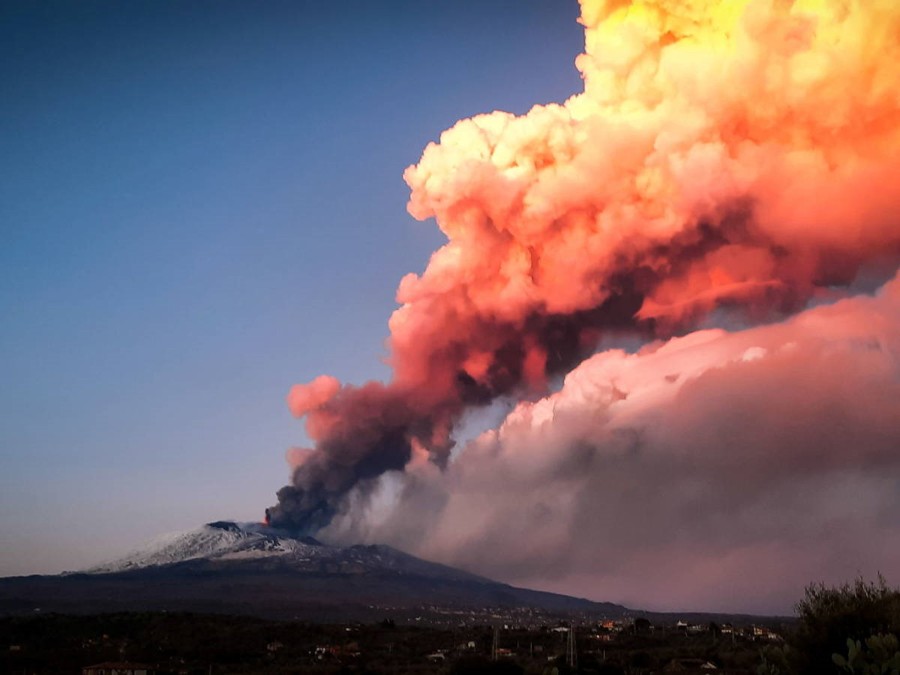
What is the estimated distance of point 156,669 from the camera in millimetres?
46812

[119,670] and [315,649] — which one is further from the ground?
[315,649]

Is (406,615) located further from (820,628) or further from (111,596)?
(820,628)

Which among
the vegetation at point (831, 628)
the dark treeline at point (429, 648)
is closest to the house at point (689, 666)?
the dark treeline at point (429, 648)

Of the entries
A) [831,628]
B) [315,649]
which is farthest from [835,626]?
[315,649]

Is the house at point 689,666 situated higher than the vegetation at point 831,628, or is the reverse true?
the vegetation at point 831,628

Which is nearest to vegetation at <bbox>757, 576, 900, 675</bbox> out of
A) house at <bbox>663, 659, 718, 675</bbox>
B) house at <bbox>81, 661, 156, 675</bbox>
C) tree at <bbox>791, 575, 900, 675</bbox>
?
tree at <bbox>791, 575, 900, 675</bbox>

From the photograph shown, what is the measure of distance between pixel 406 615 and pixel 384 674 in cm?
9996

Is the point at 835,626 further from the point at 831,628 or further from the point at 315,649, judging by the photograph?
the point at 315,649

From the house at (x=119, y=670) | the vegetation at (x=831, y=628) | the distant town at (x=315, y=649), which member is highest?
the vegetation at (x=831, y=628)

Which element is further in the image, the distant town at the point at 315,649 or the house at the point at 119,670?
the distant town at the point at 315,649

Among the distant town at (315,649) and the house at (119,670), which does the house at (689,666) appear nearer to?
the distant town at (315,649)

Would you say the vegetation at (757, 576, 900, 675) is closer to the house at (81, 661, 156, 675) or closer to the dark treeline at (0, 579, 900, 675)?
the dark treeline at (0, 579, 900, 675)

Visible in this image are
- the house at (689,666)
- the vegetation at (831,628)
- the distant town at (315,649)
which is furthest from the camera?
the distant town at (315,649)

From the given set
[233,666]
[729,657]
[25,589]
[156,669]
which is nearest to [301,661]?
[233,666]
